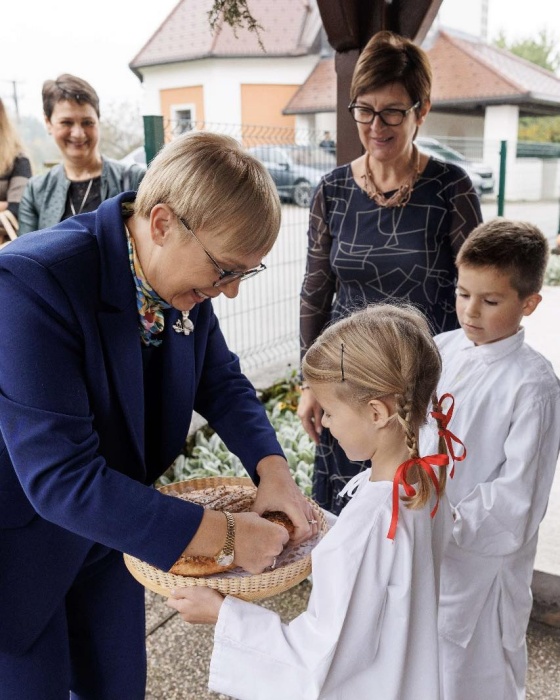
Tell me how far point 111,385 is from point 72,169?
236cm

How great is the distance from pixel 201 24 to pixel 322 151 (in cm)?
2105

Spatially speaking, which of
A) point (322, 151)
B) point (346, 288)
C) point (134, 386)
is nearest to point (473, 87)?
point (322, 151)

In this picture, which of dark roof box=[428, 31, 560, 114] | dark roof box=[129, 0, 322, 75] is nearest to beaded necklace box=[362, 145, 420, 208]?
dark roof box=[428, 31, 560, 114]

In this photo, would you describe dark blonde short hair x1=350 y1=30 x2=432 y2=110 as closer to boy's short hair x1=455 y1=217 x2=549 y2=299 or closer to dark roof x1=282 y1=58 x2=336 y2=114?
boy's short hair x1=455 y1=217 x2=549 y2=299

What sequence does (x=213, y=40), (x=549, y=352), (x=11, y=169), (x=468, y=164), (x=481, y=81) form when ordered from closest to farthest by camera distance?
(x=11, y=169), (x=549, y=352), (x=468, y=164), (x=481, y=81), (x=213, y=40)

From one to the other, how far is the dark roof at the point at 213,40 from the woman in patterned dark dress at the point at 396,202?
18.3 meters

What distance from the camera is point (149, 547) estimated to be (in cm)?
125

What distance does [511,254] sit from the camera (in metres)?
1.94

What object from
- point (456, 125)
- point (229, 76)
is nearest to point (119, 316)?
point (456, 125)

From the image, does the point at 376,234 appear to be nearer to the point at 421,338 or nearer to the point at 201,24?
the point at 421,338

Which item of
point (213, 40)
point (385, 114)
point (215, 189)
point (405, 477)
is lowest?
point (405, 477)

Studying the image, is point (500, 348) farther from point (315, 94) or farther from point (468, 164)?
point (315, 94)

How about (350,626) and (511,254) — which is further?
(511,254)

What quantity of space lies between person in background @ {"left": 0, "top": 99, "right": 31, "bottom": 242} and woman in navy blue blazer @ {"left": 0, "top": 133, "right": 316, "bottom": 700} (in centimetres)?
277
